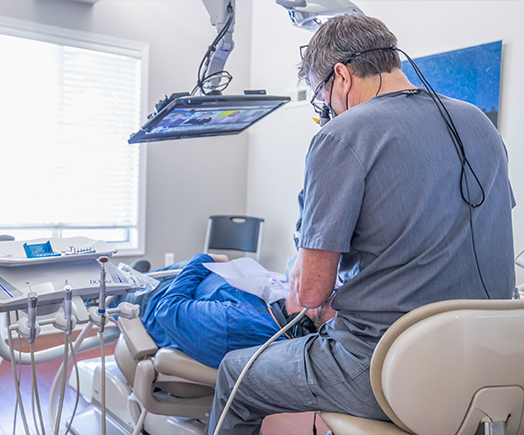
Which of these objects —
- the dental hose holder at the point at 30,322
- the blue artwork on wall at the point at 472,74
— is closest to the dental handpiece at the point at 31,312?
the dental hose holder at the point at 30,322

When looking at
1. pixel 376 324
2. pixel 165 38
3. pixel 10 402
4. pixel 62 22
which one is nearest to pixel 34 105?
pixel 62 22

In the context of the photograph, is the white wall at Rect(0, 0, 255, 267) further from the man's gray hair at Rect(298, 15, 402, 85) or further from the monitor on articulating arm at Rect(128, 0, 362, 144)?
the man's gray hair at Rect(298, 15, 402, 85)

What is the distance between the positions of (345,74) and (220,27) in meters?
0.86

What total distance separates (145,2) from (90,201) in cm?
147

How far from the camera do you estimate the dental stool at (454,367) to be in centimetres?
81

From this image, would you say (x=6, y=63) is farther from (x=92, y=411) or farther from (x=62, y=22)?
(x=92, y=411)

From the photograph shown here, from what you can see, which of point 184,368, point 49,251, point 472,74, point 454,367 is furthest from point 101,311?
point 472,74

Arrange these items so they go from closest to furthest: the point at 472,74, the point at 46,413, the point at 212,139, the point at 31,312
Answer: the point at 31,312, the point at 46,413, the point at 472,74, the point at 212,139

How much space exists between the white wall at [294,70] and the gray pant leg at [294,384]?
1016mm

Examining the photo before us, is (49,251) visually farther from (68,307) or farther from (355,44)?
(355,44)

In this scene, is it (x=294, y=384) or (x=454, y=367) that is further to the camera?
(x=294, y=384)

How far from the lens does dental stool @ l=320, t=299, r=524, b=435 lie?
2.66ft

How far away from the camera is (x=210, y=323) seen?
1502 mm

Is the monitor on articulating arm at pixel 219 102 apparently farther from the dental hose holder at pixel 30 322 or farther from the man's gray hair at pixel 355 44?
the dental hose holder at pixel 30 322
